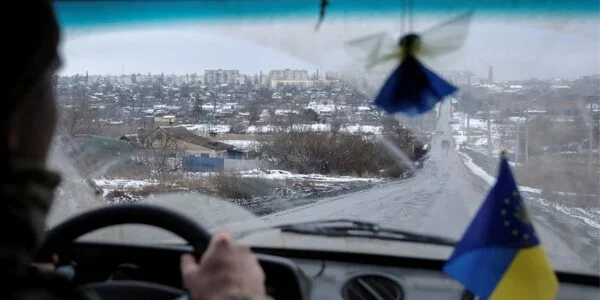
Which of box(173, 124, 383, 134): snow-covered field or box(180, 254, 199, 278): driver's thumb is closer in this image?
box(180, 254, 199, 278): driver's thumb

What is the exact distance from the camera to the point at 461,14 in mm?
2221

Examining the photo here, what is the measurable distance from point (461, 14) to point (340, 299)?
124cm

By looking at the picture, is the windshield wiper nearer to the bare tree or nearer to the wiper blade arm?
the wiper blade arm

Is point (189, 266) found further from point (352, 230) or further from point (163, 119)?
point (163, 119)

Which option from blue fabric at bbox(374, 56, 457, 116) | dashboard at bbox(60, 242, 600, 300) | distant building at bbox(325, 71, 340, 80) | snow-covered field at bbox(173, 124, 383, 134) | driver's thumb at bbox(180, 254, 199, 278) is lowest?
dashboard at bbox(60, 242, 600, 300)

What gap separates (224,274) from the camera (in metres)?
1.77

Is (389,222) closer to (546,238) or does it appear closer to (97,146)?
(546,238)

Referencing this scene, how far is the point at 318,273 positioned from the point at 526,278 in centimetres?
92

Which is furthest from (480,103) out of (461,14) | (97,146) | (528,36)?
(97,146)

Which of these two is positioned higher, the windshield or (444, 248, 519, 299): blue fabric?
the windshield

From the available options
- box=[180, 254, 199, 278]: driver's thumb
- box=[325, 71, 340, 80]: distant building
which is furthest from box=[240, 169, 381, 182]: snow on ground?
box=[180, 254, 199, 278]: driver's thumb

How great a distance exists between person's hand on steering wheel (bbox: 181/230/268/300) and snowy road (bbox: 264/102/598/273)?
3.51 feet

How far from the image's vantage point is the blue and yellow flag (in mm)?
2152

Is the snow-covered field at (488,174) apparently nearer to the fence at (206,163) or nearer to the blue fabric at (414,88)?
the blue fabric at (414,88)
